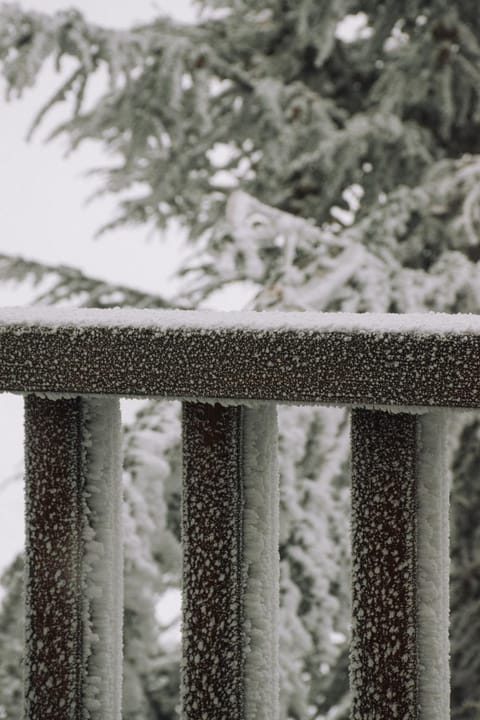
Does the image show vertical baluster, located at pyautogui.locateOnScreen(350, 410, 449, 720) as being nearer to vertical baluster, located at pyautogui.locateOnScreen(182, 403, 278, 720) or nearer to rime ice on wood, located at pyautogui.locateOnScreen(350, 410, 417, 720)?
rime ice on wood, located at pyautogui.locateOnScreen(350, 410, 417, 720)

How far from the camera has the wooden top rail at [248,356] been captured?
80 cm

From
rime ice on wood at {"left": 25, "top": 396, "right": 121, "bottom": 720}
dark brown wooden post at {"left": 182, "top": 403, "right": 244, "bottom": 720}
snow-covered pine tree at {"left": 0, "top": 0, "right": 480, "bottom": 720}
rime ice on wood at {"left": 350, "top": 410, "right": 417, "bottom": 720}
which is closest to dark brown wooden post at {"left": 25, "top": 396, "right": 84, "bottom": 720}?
rime ice on wood at {"left": 25, "top": 396, "right": 121, "bottom": 720}

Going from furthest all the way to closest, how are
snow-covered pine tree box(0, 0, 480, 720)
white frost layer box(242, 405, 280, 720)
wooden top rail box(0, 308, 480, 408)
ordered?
1. snow-covered pine tree box(0, 0, 480, 720)
2. white frost layer box(242, 405, 280, 720)
3. wooden top rail box(0, 308, 480, 408)

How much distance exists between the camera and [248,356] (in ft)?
2.77

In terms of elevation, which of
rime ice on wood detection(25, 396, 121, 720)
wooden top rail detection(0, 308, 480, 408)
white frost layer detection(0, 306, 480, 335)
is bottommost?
rime ice on wood detection(25, 396, 121, 720)

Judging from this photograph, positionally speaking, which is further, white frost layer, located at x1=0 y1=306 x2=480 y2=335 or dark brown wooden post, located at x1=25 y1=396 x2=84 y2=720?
A: dark brown wooden post, located at x1=25 y1=396 x2=84 y2=720

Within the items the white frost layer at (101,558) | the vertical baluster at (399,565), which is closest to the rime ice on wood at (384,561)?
the vertical baluster at (399,565)

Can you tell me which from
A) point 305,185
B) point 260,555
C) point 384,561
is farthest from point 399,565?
point 305,185

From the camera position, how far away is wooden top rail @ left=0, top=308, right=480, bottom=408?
796 millimetres

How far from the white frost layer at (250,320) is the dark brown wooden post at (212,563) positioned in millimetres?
97

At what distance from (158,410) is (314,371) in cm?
109

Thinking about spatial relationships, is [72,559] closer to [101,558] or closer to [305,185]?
[101,558]

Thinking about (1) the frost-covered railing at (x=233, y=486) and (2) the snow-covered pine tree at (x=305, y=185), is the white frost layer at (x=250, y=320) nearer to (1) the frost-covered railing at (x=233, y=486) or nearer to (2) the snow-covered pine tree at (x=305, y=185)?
(1) the frost-covered railing at (x=233, y=486)

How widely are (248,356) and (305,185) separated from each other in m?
3.09
